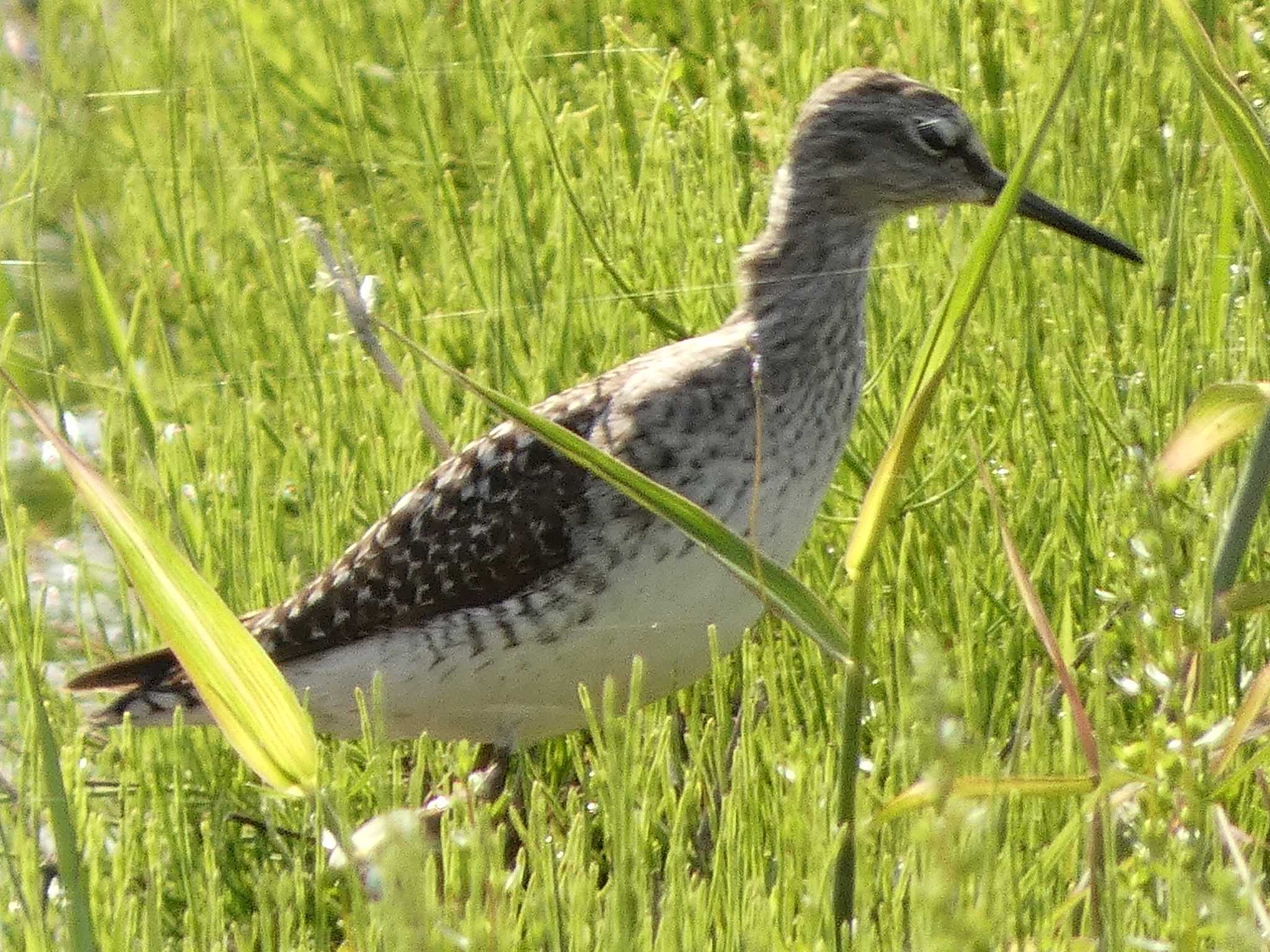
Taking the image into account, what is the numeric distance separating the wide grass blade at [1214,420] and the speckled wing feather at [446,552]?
1457mm

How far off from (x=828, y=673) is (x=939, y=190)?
1.09 metres

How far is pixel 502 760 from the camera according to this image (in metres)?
3.82

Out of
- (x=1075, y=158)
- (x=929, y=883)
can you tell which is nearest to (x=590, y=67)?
(x=1075, y=158)

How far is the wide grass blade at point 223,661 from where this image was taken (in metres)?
2.38

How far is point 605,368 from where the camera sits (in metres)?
4.23

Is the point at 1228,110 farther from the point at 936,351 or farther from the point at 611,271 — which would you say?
the point at 611,271

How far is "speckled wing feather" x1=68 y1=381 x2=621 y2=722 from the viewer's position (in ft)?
12.4

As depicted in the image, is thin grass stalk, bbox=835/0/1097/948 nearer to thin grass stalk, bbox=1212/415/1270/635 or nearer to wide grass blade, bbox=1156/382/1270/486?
wide grass blade, bbox=1156/382/1270/486

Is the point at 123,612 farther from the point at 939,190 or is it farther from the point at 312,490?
the point at 939,190

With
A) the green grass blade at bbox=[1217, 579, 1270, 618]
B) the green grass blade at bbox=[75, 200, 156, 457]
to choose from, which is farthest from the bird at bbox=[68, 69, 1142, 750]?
the green grass blade at bbox=[1217, 579, 1270, 618]

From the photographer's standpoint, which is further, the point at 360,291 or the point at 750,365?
the point at 360,291

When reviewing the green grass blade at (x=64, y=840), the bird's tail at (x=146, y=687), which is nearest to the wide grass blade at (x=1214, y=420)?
the green grass blade at (x=64, y=840)

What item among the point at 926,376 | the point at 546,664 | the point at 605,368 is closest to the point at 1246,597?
the point at 926,376

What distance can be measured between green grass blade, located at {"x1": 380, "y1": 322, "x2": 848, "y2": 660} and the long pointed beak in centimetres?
172
